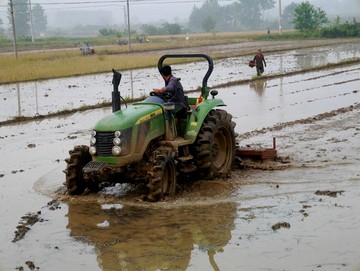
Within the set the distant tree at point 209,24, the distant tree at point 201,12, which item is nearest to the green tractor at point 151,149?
the distant tree at point 209,24

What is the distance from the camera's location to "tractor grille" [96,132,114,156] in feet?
27.4

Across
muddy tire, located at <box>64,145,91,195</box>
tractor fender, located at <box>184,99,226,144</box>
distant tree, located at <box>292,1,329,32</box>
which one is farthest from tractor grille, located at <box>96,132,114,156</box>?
distant tree, located at <box>292,1,329,32</box>

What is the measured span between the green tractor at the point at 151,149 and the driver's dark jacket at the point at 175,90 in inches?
6.0

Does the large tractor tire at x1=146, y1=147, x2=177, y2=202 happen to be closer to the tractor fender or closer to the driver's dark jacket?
the tractor fender

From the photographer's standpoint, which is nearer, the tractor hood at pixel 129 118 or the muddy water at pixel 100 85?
the tractor hood at pixel 129 118

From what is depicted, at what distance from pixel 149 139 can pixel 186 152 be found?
2.50 ft

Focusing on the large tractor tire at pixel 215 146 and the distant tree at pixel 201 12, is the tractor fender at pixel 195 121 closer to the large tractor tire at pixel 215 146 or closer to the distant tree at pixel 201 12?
the large tractor tire at pixel 215 146

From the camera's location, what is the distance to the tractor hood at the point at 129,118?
8.32 meters

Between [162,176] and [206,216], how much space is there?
2.71 ft

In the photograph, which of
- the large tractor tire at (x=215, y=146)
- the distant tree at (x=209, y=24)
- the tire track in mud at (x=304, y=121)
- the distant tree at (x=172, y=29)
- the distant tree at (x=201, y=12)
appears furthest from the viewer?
the distant tree at (x=201, y=12)

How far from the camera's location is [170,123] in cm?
902

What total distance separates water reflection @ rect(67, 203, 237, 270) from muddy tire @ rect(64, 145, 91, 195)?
13.1 inches

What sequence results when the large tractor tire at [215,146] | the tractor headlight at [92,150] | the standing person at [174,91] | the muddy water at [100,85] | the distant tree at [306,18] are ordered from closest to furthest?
the tractor headlight at [92,150], the standing person at [174,91], the large tractor tire at [215,146], the muddy water at [100,85], the distant tree at [306,18]

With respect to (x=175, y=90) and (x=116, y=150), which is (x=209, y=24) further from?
(x=116, y=150)
